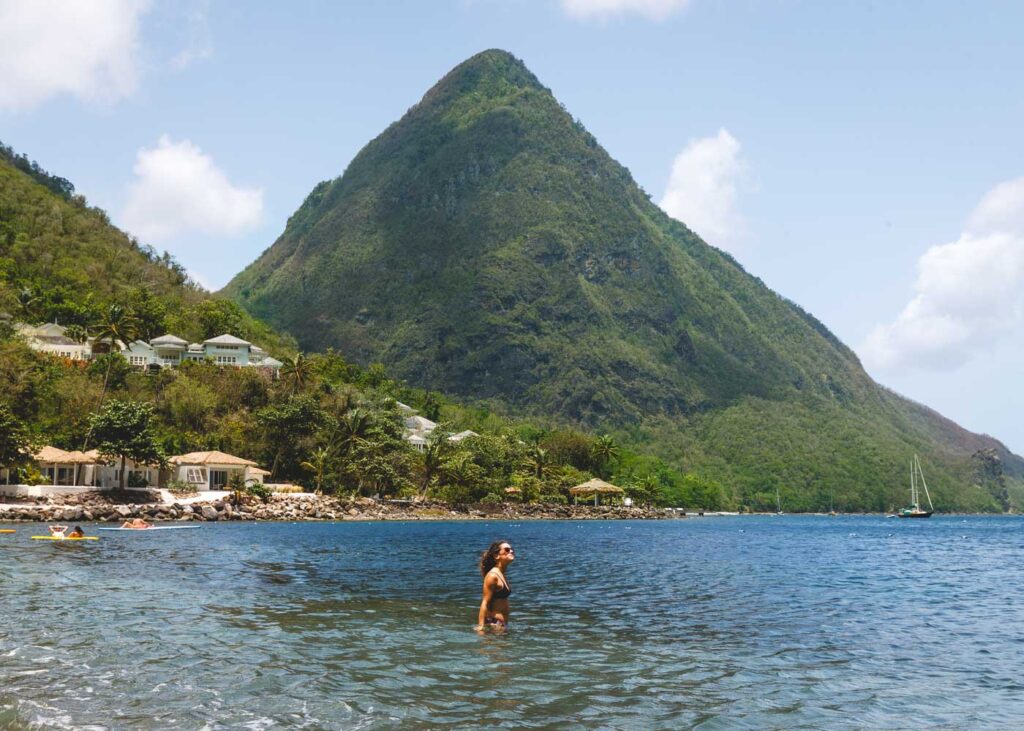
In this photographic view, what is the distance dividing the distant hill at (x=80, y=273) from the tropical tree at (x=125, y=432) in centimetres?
5223

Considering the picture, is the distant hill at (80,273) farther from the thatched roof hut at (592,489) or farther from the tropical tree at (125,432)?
the thatched roof hut at (592,489)

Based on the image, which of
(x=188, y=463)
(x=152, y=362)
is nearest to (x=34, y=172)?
(x=152, y=362)

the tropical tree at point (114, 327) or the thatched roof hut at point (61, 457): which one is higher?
the tropical tree at point (114, 327)

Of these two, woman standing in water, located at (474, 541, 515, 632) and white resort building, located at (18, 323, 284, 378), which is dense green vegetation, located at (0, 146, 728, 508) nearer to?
white resort building, located at (18, 323, 284, 378)

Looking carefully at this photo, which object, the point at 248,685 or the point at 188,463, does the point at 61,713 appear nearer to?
the point at 248,685

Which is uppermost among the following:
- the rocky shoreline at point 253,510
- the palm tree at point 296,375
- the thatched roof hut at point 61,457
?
the palm tree at point 296,375

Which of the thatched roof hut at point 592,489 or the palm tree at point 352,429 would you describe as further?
the thatched roof hut at point 592,489

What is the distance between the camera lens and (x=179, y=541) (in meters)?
44.6

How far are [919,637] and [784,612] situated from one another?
13.4 ft

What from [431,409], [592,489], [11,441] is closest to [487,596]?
[11,441]

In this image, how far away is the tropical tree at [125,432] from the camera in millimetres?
68125

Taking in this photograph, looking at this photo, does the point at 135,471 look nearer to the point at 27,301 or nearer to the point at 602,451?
the point at 27,301

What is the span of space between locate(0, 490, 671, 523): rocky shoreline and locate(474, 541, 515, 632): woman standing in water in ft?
165

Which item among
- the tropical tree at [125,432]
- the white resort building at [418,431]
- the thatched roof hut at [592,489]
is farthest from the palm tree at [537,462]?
the tropical tree at [125,432]
